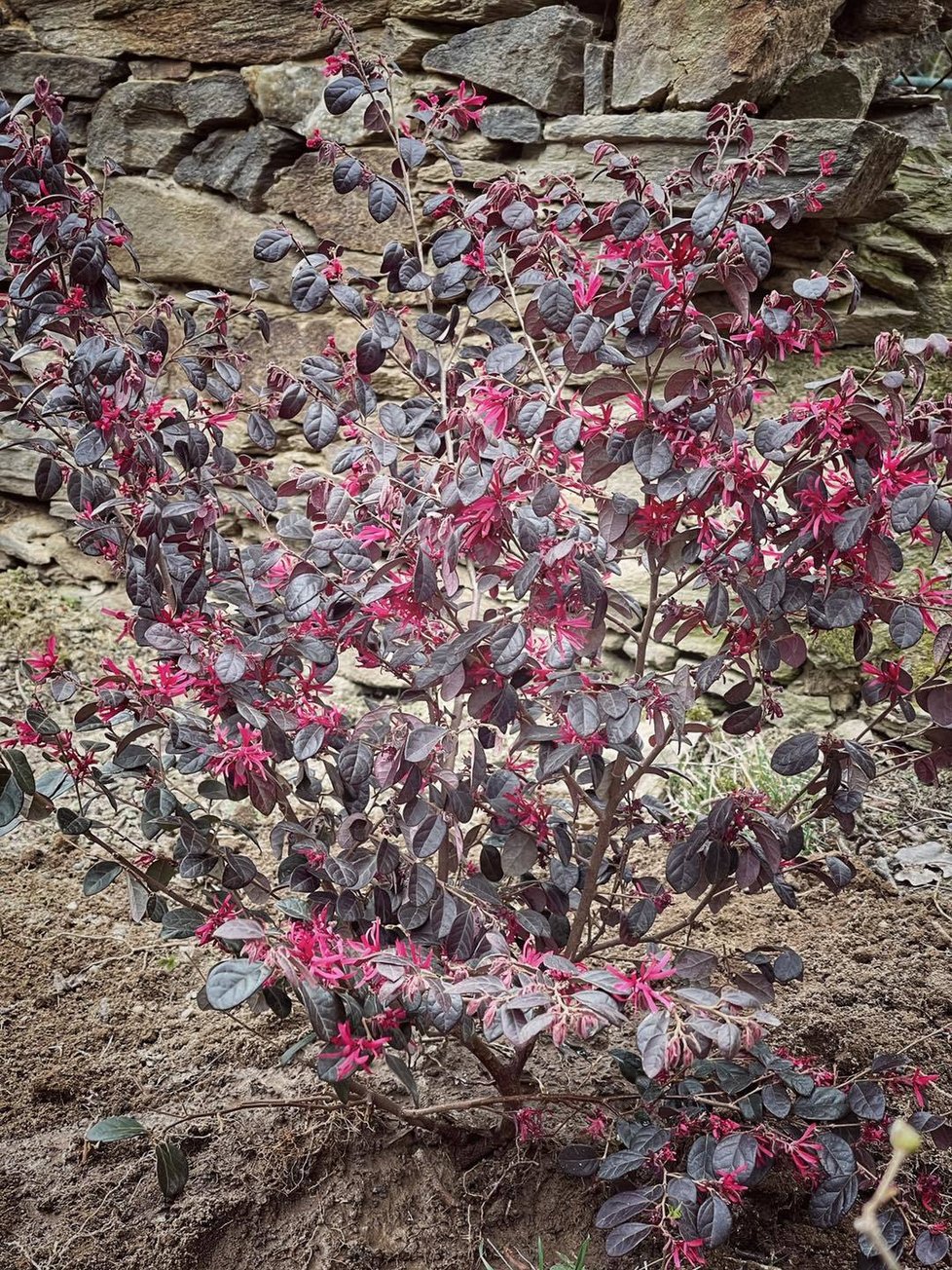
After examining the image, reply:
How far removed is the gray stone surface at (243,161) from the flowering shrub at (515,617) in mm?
1671

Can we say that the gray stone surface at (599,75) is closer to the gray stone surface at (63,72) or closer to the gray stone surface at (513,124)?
the gray stone surface at (513,124)

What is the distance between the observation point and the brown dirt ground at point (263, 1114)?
146 cm

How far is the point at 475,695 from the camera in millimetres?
1197

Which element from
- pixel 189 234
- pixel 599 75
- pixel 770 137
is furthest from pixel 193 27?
pixel 770 137

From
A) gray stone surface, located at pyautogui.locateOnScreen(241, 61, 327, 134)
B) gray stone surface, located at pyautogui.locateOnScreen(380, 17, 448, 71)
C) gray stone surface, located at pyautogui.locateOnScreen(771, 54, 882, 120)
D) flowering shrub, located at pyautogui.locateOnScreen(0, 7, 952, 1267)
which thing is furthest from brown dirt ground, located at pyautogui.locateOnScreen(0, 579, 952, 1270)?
gray stone surface, located at pyautogui.locateOnScreen(380, 17, 448, 71)

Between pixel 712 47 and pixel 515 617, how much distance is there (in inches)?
76.3

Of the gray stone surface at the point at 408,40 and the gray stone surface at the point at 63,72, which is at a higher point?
the gray stone surface at the point at 408,40

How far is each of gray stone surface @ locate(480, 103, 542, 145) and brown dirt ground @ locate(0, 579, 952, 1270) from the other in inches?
80.5

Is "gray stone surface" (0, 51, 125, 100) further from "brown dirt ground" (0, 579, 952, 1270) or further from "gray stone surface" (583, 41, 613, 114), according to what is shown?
"brown dirt ground" (0, 579, 952, 1270)

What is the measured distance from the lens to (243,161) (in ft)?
10.2

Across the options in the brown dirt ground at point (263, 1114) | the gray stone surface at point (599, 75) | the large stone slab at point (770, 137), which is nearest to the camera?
the brown dirt ground at point (263, 1114)

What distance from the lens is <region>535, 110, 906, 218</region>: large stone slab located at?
2.45m

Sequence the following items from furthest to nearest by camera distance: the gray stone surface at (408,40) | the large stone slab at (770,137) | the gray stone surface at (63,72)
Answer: the gray stone surface at (63,72), the gray stone surface at (408,40), the large stone slab at (770,137)

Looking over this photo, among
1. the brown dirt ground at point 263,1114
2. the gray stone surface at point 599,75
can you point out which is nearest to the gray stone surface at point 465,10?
the gray stone surface at point 599,75
